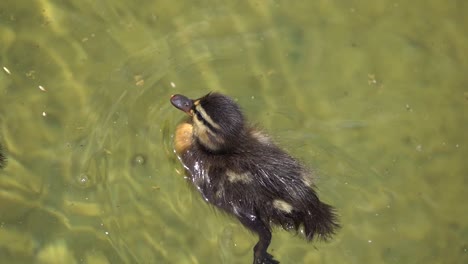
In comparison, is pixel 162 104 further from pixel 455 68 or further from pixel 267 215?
pixel 455 68

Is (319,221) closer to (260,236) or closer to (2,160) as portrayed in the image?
(260,236)

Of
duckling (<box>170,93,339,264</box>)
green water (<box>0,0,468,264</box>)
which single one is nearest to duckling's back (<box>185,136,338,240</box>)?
duckling (<box>170,93,339,264</box>)

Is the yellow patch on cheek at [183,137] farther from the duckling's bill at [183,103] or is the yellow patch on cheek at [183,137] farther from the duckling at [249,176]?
the duckling's bill at [183,103]

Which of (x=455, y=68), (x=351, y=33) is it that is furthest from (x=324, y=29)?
(x=455, y=68)

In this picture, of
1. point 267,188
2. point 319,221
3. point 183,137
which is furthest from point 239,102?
point 319,221

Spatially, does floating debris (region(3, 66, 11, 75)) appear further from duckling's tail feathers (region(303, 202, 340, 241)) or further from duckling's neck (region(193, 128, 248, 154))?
duckling's tail feathers (region(303, 202, 340, 241))
